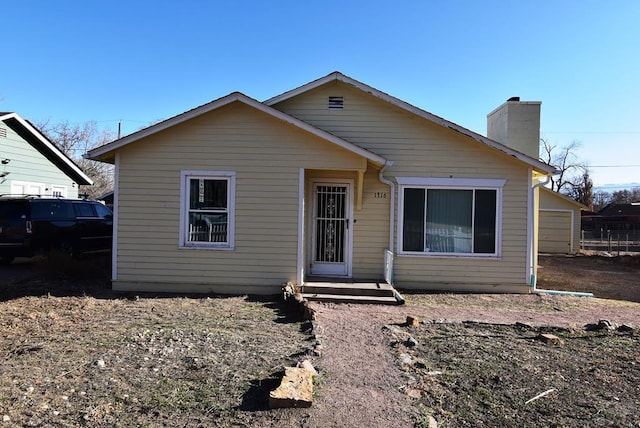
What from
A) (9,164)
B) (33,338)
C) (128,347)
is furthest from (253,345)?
(9,164)

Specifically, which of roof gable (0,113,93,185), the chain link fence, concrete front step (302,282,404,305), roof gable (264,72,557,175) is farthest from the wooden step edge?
the chain link fence

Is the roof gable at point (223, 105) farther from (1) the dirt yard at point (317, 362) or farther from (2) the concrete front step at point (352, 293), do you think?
(1) the dirt yard at point (317, 362)

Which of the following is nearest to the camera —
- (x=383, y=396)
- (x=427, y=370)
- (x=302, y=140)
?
(x=383, y=396)

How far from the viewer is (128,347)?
17.8 ft

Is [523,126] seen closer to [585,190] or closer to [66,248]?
[66,248]

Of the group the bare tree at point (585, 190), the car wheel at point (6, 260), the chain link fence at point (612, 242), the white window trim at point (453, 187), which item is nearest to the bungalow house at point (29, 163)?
the car wheel at point (6, 260)

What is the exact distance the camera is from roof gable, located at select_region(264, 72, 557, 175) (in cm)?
962

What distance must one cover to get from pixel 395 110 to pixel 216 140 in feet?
13.0

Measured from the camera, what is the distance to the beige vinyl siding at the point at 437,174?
990 centimetres

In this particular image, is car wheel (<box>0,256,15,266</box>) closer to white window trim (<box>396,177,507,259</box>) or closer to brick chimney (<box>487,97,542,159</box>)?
white window trim (<box>396,177,507,259</box>)

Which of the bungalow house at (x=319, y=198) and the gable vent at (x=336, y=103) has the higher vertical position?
the gable vent at (x=336, y=103)

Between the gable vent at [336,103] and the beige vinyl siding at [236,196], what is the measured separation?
1.65 metres

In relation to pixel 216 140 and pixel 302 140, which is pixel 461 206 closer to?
pixel 302 140

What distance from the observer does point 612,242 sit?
30438 mm
